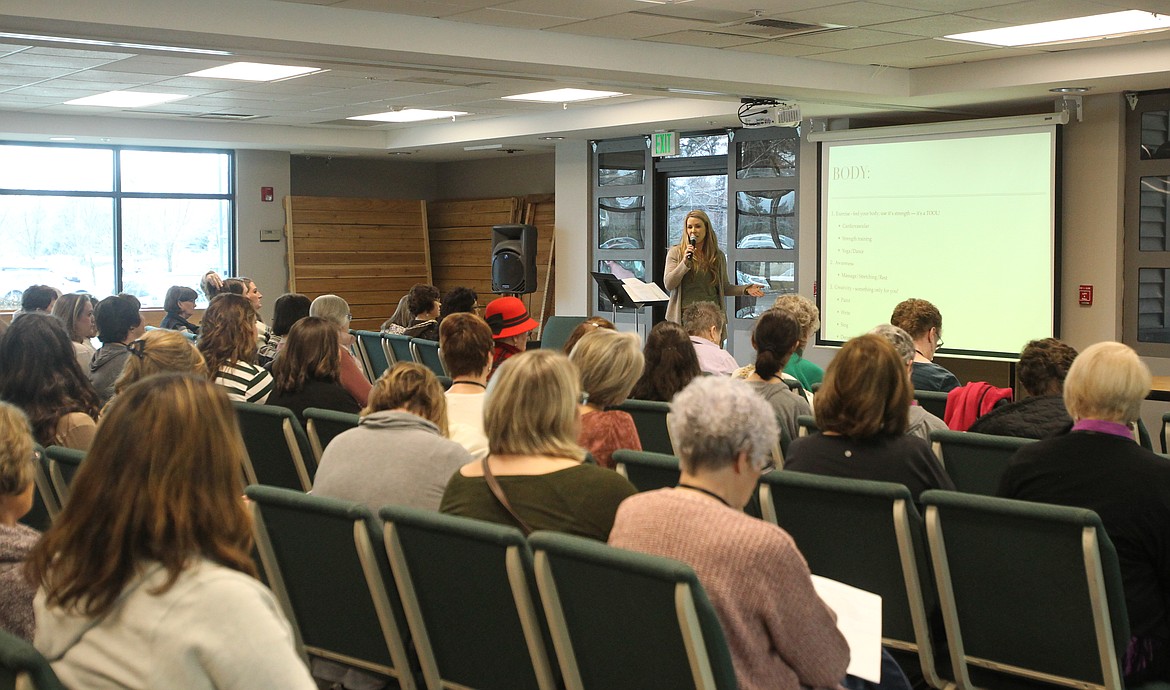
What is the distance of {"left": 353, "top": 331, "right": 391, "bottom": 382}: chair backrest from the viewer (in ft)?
27.0

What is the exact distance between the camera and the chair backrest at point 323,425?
13.2ft

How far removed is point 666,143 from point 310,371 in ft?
24.4

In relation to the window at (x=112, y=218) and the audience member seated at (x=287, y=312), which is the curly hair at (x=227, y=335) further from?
the window at (x=112, y=218)

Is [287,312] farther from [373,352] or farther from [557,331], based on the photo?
[557,331]

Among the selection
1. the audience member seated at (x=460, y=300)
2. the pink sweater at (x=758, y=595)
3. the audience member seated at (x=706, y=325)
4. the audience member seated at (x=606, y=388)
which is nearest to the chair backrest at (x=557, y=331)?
the audience member seated at (x=460, y=300)

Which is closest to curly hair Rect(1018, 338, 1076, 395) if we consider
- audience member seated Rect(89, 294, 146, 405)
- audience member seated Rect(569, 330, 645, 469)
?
audience member seated Rect(569, 330, 645, 469)

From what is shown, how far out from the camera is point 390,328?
875cm

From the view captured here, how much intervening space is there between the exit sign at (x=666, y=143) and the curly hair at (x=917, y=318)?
6398 mm

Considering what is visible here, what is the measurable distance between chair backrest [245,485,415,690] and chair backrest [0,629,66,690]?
3.19ft

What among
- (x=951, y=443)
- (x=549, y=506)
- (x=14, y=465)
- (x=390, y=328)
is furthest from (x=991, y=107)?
(x=14, y=465)

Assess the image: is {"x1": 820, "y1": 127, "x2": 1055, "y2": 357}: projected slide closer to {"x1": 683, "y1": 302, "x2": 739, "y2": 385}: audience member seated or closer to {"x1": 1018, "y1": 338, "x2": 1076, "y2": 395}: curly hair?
{"x1": 683, "y1": 302, "x2": 739, "y2": 385}: audience member seated

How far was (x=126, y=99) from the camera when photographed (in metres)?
10.5

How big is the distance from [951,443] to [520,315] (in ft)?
8.73

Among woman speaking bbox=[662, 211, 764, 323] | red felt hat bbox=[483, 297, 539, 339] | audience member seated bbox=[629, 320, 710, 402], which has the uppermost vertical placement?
woman speaking bbox=[662, 211, 764, 323]
